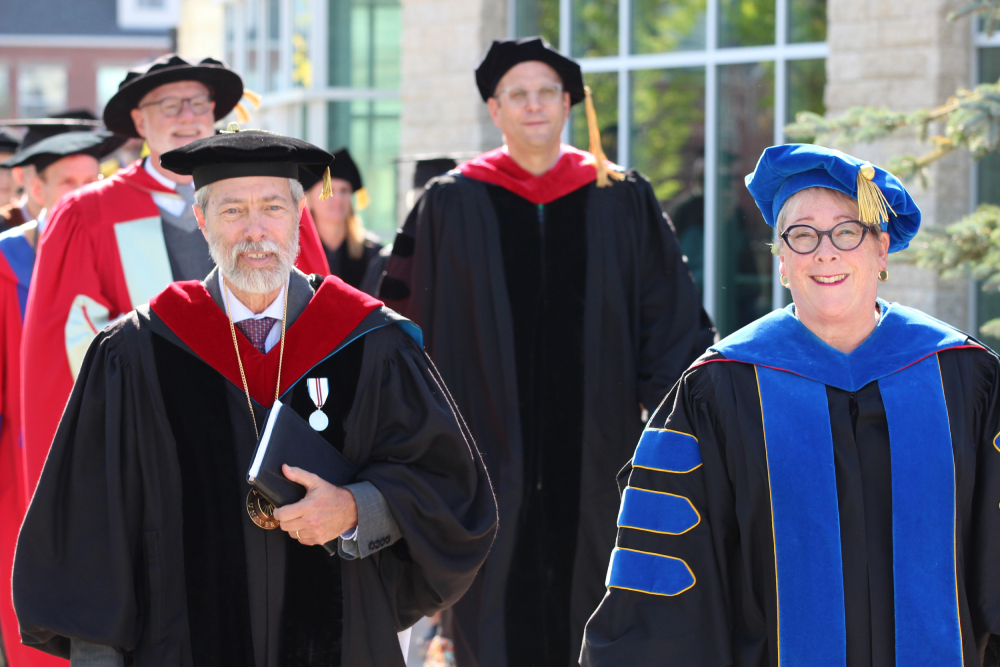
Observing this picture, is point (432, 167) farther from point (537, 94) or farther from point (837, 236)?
point (837, 236)

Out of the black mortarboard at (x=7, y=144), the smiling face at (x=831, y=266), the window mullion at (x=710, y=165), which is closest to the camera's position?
the smiling face at (x=831, y=266)

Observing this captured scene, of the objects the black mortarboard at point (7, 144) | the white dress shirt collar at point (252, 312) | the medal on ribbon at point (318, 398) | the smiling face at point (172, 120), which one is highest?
the black mortarboard at point (7, 144)

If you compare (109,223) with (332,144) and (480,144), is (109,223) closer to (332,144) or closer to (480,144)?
(480,144)

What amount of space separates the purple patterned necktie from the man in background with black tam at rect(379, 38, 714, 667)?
167cm

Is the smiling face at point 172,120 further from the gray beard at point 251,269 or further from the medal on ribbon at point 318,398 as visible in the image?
the medal on ribbon at point 318,398

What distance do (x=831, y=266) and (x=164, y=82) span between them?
2904 millimetres

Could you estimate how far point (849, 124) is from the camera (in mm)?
4973

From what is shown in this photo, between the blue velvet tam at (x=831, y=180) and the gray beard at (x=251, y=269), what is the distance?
1.15 m

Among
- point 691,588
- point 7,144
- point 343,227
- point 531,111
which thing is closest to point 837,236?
point 691,588

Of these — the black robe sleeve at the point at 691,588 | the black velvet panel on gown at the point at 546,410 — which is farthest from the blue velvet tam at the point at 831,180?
the black velvet panel on gown at the point at 546,410

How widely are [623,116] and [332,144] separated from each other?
14.5 ft

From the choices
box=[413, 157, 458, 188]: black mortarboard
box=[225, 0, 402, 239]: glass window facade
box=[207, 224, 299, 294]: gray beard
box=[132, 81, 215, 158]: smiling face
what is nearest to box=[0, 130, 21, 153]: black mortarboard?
box=[413, 157, 458, 188]: black mortarboard

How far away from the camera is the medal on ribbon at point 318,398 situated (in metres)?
2.67

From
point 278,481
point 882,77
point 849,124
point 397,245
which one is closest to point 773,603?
point 278,481
